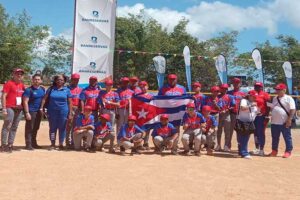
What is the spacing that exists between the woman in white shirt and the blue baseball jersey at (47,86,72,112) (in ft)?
12.8

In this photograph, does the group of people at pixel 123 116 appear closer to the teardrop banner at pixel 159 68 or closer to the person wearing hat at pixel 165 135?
the person wearing hat at pixel 165 135

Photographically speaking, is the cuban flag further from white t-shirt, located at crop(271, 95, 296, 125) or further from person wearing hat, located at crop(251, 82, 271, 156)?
white t-shirt, located at crop(271, 95, 296, 125)

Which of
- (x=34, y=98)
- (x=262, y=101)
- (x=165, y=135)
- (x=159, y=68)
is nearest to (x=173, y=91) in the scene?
(x=165, y=135)

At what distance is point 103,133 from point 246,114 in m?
3.23

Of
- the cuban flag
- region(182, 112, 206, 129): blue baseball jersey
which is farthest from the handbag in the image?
the cuban flag

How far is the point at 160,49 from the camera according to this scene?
125ft

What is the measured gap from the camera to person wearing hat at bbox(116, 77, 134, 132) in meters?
9.88

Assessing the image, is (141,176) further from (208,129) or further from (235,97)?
(235,97)

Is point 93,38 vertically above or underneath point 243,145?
above

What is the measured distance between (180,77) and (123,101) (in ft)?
83.0

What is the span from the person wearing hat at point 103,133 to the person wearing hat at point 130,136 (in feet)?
0.66

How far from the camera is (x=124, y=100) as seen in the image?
9883mm

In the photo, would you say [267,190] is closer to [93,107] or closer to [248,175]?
[248,175]

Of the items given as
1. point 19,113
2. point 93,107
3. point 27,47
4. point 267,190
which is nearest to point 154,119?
point 93,107
